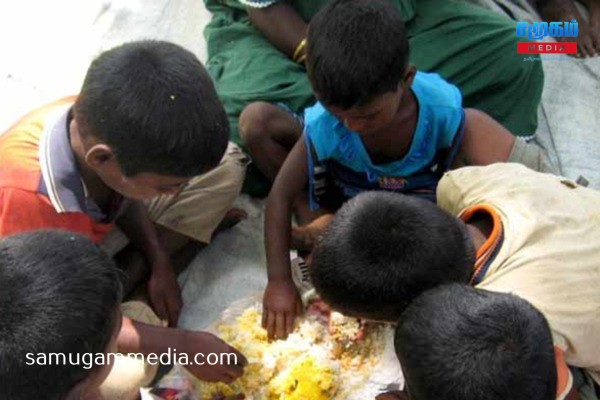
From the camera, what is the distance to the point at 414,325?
1041 millimetres

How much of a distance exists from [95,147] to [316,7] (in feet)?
2.90

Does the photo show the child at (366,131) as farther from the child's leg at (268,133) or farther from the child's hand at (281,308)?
the child's leg at (268,133)

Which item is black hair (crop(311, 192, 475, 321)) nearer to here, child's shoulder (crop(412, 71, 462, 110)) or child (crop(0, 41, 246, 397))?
child (crop(0, 41, 246, 397))

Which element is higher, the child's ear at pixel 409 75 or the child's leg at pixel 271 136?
the child's ear at pixel 409 75

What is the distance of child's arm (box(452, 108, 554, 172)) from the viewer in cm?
156

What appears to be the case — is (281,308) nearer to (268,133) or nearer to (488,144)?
(268,133)

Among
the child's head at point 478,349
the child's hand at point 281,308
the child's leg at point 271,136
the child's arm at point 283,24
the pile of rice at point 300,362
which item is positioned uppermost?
the child's arm at point 283,24

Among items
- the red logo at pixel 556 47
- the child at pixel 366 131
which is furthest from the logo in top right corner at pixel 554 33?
the child at pixel 366 131

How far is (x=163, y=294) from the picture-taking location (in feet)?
5.29

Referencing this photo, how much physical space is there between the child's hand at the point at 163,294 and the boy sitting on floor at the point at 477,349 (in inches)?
28.0

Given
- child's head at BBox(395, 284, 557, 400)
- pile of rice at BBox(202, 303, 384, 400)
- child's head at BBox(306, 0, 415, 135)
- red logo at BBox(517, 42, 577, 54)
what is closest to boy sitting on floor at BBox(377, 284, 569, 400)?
child's head at BBox(395, 284, 557, 400)

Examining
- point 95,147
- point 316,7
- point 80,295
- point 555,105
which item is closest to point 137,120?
point 95,147

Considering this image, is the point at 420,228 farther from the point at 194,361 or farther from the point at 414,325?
the point at 194,361

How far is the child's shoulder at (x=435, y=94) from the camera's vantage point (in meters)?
1.54
